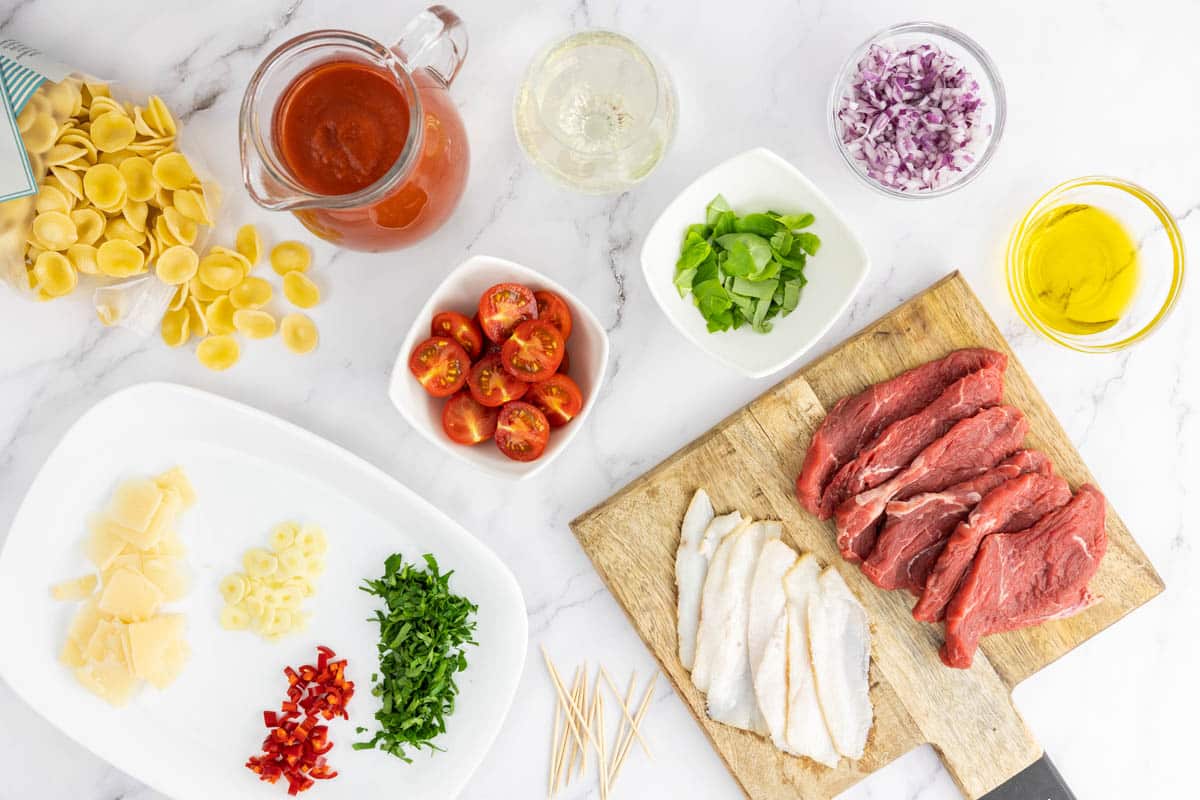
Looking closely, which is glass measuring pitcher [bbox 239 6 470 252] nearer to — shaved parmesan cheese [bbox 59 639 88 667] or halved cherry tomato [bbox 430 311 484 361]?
halved cherry tomato [bbox 430 311 484 361]

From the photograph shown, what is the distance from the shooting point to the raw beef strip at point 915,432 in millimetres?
1675

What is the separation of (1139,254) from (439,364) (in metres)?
1.38

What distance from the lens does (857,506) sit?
167 cm

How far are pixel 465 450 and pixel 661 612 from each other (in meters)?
0.53

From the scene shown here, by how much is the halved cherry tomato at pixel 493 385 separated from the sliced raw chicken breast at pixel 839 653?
73 centimetres

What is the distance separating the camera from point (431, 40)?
4.61 ft

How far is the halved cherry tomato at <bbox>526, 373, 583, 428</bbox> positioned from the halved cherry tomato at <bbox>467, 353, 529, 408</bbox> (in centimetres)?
3

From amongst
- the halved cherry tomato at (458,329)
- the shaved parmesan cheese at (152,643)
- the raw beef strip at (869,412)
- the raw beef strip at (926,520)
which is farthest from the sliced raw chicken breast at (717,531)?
the shaved parmesan cheese at (152,643)

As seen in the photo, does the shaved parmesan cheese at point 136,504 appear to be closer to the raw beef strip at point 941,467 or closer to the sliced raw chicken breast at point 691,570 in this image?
the sliced raw chicken breast at point 691,570

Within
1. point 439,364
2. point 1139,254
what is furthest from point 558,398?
point 1139,254

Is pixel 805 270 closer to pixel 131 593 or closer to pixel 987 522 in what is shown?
pixel 987 522

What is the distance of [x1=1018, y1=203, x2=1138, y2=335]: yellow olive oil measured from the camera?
1.72 meters

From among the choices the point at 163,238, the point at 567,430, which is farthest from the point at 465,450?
the point at 163,238

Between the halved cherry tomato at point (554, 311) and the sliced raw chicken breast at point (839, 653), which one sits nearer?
the halved cherry tomato at point (554, 311)
